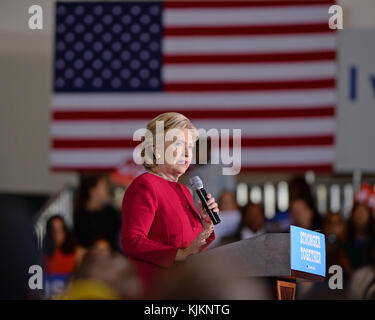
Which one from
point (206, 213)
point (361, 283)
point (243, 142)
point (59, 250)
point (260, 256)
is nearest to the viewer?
point (260, 256)

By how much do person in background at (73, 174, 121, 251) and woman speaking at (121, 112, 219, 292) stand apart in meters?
2.02

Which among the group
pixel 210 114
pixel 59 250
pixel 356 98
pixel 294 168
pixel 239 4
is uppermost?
pixel 239 4

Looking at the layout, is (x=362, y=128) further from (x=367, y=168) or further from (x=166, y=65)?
(x=166, y=65)

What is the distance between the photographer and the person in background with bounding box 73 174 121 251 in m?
3.65

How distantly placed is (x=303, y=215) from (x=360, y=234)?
337mm

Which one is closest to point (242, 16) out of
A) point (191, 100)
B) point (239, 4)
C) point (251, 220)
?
point (239, 4)

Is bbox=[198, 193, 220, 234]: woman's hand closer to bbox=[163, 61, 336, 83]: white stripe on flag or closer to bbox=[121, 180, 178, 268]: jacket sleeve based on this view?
bbox=[121, 180, 178, 268]: jacket sleeve

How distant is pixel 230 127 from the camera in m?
5.13

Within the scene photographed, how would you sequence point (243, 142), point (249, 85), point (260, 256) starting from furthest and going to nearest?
point (249, 85) < point (243, 142) < point (260, 256)

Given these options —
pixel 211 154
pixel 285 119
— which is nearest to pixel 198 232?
pixel 211 154

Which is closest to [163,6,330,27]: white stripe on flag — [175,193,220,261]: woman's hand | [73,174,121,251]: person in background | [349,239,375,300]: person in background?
[73,174,121,251]: person in background

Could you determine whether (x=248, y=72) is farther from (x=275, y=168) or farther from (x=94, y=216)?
(x=94, y=216)

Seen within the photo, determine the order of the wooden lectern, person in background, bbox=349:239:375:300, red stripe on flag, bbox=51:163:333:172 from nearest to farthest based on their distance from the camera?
the wooden lectern → person in background, bbox=349:239:375:300 → red stripe on flag, bbox=51:163:333:172

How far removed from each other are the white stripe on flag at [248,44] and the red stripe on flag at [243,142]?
2.00ft
